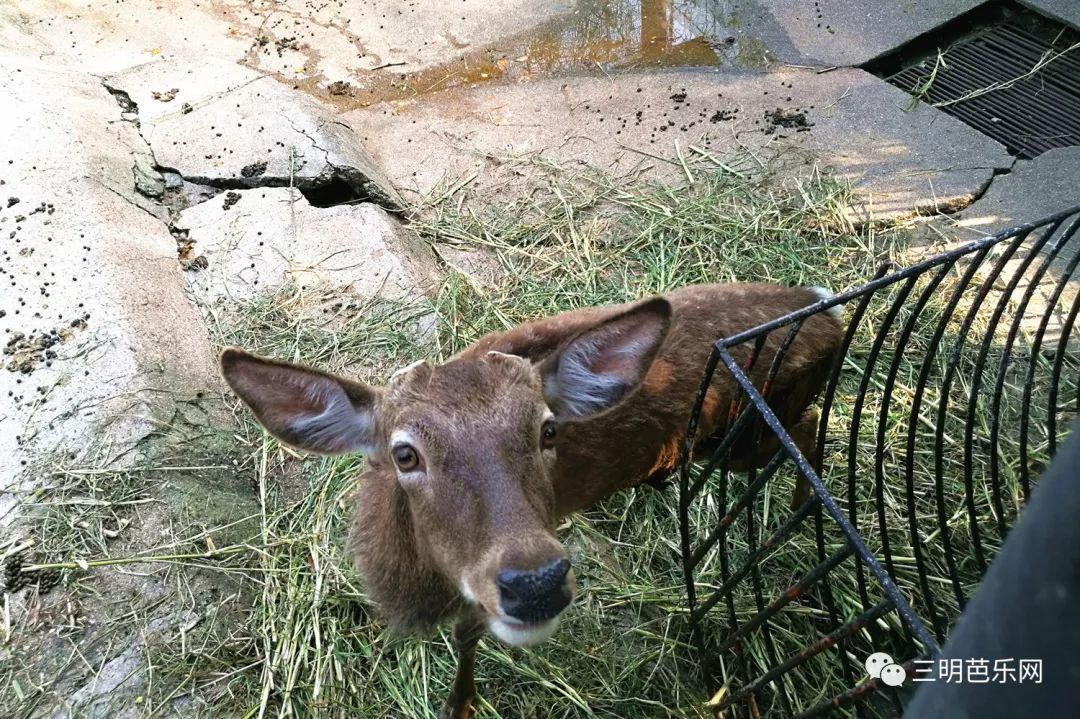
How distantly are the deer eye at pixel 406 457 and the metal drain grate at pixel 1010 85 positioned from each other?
18.6 feet

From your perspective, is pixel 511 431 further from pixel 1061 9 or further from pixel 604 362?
pixel 1061 9

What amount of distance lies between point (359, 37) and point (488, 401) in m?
6.59

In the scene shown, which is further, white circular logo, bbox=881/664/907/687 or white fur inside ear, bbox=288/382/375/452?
white fur inside ear, bbox=288/382/375/452

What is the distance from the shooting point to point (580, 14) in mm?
7914

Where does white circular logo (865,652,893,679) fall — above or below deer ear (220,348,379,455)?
below

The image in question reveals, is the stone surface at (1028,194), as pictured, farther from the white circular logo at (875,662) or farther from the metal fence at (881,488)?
the white circular logo at (875,662)

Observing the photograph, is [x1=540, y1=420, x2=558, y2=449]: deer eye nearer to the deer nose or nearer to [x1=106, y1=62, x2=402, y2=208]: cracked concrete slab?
the deer nose

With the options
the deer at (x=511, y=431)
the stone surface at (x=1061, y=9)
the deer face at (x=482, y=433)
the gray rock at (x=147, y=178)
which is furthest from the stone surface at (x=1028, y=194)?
the gray rock at (x=147, y=178)

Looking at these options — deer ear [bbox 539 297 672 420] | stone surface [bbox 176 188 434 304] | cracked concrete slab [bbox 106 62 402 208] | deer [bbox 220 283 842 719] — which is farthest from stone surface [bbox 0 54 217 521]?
deer ear [bbox 539 297 672 420]

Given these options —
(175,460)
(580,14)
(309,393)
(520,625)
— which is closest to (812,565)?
(520,625)

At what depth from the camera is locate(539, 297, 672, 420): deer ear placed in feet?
8.98

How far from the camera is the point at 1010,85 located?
6.41m

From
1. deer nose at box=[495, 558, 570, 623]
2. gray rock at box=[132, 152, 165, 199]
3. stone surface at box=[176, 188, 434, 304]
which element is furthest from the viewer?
gray rock at box=[132, 152, 165, 199]

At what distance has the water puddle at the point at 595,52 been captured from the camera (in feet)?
23.7
